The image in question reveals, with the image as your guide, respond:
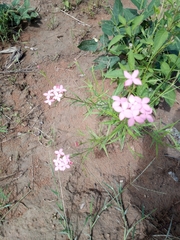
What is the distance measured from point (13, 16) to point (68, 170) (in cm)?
165

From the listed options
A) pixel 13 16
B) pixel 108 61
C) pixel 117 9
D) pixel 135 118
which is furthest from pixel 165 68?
pixel 13 16

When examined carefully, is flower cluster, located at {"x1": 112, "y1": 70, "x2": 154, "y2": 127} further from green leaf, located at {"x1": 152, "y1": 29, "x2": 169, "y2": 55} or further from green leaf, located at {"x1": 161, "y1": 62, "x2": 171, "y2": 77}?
green leaf, located at {"x1": 161, "y1": 62, "x2": 171, "y2": 77}

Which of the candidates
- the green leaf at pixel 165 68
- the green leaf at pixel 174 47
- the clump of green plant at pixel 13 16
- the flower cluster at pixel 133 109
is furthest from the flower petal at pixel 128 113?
the clump of green plant at pixel 13 16

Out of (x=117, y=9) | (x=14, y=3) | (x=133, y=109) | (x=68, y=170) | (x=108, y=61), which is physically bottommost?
(x=68, y=170)

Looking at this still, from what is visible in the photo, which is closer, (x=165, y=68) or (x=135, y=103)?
(x=135, y=103)

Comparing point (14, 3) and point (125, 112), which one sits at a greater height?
point (14, 3)

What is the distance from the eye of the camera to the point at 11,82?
1999 mm

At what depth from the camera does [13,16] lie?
2287mm

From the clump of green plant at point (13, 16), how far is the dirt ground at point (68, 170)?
1.11 ft

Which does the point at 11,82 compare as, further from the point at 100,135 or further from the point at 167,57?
the point at 167,57

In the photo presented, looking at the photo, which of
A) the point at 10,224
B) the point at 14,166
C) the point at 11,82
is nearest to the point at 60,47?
the point at 11,82

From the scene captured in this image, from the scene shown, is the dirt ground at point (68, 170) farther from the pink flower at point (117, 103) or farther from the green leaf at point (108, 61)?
the pink flower at point (117, 103)

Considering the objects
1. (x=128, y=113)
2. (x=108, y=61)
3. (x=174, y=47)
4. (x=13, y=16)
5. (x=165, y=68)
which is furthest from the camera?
(x=13, y=16)

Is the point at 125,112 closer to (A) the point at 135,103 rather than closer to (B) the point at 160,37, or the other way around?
(A) the point at 135,103
